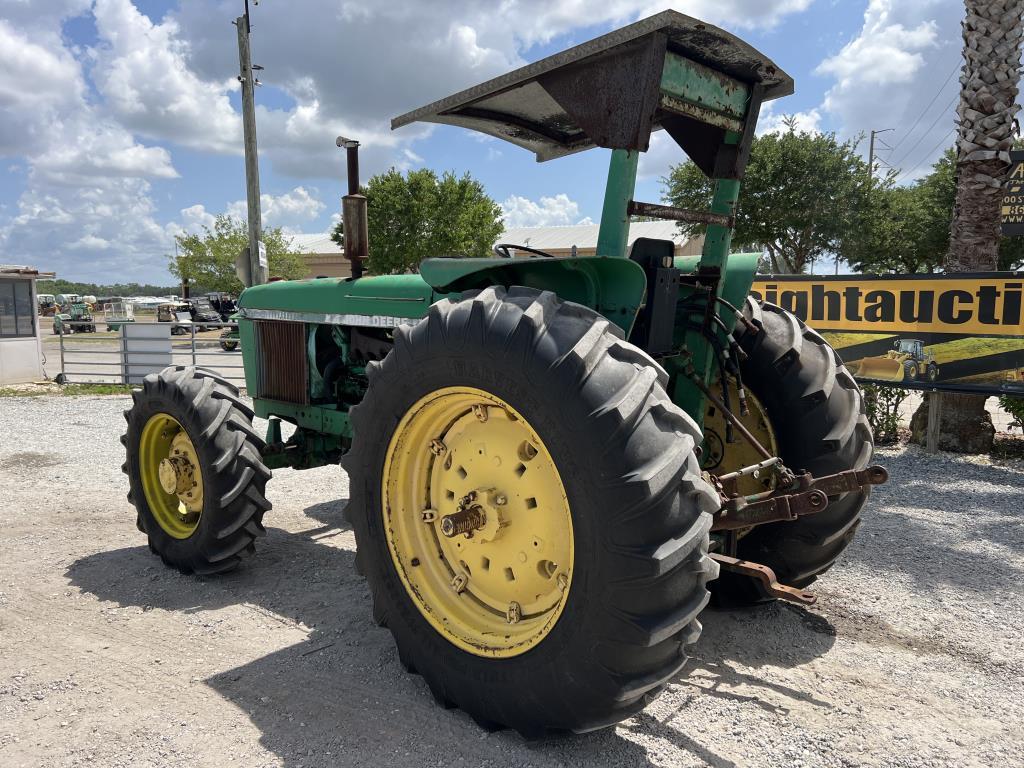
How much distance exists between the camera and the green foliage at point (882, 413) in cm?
831

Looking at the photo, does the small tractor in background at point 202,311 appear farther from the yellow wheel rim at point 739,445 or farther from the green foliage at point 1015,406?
the yellow wheel rim at point 739,445

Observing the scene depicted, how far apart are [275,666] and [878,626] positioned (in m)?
2.89

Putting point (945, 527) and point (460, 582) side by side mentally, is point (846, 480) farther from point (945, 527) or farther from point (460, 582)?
point (945, 527)

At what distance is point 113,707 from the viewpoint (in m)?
2.93

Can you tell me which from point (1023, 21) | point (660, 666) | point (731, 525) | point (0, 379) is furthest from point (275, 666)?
point (0, 379)

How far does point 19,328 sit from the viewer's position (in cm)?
1434

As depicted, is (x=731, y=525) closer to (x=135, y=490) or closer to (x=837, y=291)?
(x=135, y=490)

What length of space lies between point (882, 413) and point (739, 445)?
5610mm

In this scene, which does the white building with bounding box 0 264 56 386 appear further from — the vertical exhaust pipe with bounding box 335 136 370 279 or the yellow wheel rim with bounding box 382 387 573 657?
the yellow wheel rim with bounding box 382 387 573 657

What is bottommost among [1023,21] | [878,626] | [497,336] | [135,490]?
[878,626]

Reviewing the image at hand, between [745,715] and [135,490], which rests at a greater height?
[135,490]

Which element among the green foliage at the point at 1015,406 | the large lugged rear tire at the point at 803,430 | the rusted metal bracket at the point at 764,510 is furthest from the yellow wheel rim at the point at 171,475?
the green foliage at the point at 1015,406

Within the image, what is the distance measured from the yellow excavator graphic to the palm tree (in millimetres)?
669

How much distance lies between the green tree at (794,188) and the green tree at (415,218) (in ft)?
36.1
